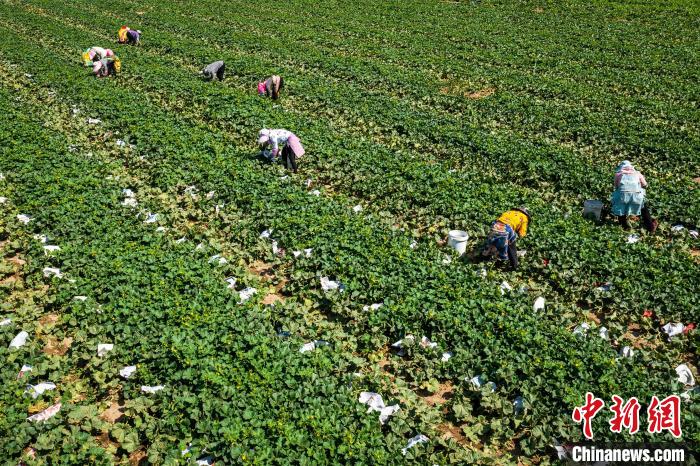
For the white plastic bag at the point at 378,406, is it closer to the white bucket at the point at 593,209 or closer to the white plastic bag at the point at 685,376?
the white plastic bag at the point at 685,376

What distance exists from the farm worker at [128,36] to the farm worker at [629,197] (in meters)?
24.7

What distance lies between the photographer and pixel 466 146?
13969 mm

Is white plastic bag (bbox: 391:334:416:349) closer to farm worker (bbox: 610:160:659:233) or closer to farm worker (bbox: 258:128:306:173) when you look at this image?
farm worker (bbox: 610:160:659:233)

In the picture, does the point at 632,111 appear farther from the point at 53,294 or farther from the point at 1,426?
the point at 1,426

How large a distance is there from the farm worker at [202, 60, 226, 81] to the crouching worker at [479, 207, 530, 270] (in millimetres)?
14936

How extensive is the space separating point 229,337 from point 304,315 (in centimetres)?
135

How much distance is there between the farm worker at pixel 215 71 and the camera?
20.1m

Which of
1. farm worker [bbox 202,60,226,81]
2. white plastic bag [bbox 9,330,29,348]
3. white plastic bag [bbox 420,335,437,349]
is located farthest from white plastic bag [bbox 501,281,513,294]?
farm worker [bbox 202,60,226,81]

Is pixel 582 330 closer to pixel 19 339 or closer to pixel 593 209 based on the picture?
pixel 593 209

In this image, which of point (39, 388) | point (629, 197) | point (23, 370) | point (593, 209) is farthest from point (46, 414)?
point (629, 197)

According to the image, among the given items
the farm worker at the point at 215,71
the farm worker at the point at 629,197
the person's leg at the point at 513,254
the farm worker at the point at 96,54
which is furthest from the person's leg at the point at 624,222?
the farm worker at the point at 96,54

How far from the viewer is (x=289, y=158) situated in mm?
12641

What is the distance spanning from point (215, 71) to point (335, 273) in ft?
47.2

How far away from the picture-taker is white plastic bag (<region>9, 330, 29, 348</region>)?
24.1 feet
